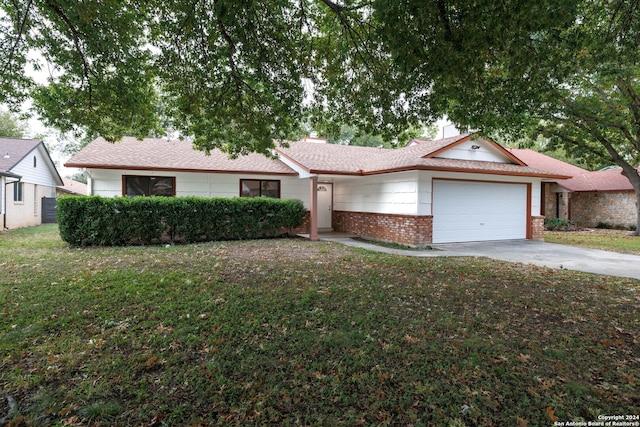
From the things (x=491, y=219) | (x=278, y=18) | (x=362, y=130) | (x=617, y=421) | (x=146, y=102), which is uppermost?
(x=278, y=18)

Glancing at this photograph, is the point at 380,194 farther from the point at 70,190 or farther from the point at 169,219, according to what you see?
the point at 70,190

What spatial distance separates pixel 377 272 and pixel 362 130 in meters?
3.18

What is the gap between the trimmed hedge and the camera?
9.30 metres

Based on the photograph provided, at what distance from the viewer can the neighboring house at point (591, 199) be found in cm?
1755

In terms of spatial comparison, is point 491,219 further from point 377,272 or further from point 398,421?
point 398,421

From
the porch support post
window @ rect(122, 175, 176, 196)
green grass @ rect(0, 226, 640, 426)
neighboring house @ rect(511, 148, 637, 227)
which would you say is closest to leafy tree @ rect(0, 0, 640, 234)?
green grass @ rect(0, 226, 640, 426)

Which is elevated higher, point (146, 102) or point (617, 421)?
point (146, 102)

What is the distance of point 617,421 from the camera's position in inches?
93.4

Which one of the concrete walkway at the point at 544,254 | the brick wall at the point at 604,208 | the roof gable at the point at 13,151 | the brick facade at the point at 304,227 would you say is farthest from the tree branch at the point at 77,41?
the brick wall at the point at 604,208

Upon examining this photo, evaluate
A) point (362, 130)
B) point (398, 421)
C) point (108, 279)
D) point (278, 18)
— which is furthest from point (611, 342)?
point (108, 279)

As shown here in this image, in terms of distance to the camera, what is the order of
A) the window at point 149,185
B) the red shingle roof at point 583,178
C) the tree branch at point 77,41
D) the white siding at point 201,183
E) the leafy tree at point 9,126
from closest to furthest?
the tree branch at point 77,41, the white siding at point 201,183, the window at point 149,185, the red shingle roof at point 583,178, the leafy tree at point 9,126

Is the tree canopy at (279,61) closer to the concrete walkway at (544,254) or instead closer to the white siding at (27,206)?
the concrete walkway at (544,254)

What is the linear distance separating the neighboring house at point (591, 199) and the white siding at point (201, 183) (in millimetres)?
14364

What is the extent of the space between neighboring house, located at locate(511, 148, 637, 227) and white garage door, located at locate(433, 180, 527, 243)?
833 centimetres
